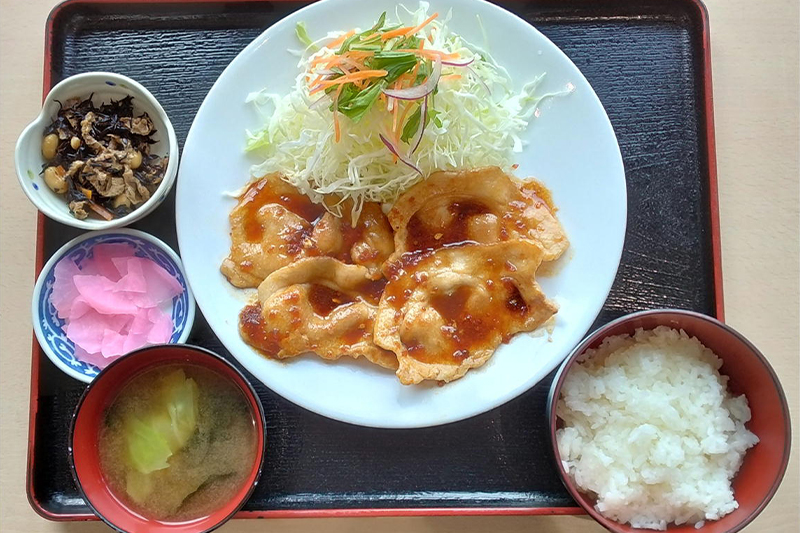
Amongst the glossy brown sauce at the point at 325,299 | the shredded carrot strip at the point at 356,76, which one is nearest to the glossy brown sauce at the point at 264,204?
the glossy brown sauce at the point at 325,299

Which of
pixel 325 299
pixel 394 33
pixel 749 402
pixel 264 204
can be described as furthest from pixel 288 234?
pixel 749 402

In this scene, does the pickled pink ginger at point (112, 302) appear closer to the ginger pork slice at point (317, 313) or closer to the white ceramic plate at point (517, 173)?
the white ceramic plate at point (517, 173)

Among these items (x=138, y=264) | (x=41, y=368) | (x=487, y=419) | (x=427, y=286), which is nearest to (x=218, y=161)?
(x=138, y=264)

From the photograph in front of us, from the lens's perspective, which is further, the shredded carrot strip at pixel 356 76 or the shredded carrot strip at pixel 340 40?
the shredded carrot strip at pixel 340 40

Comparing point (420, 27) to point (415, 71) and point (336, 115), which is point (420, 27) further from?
point (336, 115)

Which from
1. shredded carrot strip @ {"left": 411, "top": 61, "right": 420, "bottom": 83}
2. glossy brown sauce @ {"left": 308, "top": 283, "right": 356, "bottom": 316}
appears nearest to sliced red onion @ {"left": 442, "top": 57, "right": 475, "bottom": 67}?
shredded carrot strip @ {"left": 411, "top": 61, "right": 420, "bottom": 83}

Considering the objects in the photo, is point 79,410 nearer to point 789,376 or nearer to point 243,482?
point 243,482
